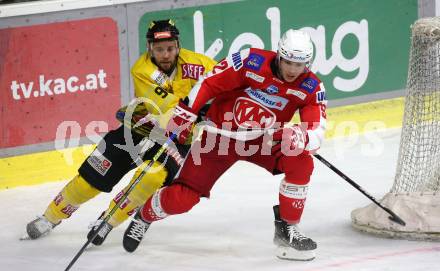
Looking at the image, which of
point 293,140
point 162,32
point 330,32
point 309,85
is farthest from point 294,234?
point 330,32

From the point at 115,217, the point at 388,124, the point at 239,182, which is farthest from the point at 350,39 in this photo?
the point at 115,217

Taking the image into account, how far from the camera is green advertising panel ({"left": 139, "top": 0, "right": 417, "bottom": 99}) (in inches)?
292

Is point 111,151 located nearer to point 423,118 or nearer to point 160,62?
point 160,62

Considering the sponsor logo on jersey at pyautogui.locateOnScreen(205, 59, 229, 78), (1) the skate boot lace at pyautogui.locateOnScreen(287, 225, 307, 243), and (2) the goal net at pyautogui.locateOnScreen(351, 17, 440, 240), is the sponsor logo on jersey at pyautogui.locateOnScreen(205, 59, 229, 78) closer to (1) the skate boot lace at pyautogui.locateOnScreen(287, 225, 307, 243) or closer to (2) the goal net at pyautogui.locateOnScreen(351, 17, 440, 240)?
(1) the skate boot lace at pyautogui.locateOnScreen(287, 225, 307, 243)

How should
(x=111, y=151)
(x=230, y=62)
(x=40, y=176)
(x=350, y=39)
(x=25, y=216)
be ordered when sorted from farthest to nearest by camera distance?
(x=350, y=39), (x=40, y=176), (x=25, y=216), (x=111, y=151), (x=230, y=62)

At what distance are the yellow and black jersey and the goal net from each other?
109 centimetres

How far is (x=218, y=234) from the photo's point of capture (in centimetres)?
595

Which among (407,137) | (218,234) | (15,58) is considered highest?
(15,58)

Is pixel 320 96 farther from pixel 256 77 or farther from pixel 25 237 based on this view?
pixel 25 237

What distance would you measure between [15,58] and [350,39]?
2454 mm

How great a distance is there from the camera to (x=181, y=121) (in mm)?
5402

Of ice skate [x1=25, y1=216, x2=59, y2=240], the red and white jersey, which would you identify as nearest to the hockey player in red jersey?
the red and white jersey

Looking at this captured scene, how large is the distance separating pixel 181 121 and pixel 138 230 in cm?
61

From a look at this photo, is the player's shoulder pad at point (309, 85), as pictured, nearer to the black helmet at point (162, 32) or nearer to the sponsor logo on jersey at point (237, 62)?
the sponsor logo on jersey at point (237, 62)
